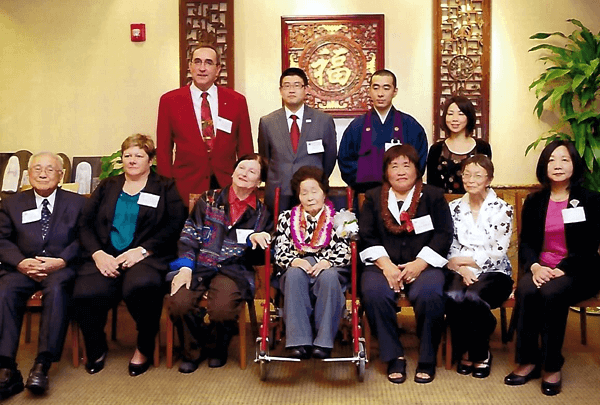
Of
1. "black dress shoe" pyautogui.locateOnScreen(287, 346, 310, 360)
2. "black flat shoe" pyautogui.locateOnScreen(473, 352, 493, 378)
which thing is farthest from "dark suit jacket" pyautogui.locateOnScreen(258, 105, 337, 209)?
"black flat shoe" pyautogui.locateOnScreen(473, 352, 493, 378)

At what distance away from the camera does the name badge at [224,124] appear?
392cm

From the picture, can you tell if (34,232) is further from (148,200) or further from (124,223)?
(148,200)

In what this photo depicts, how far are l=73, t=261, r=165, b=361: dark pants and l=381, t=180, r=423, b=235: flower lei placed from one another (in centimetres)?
126

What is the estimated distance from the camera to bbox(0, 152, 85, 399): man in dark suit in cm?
304

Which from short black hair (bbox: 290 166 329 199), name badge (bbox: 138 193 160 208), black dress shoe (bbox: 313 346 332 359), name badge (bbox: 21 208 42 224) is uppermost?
short black hair (bbox: 290 166 329 199)

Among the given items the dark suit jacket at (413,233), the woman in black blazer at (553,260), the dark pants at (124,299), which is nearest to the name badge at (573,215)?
the woman in black blazer at (553,260)

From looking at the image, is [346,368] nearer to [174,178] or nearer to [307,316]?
[307,316]

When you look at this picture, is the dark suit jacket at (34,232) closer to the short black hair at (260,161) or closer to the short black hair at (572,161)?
the short black hair at (260,161)

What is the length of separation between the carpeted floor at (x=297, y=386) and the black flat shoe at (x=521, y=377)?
3 cm

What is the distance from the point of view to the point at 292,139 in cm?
384

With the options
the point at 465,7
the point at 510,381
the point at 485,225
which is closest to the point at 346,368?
the point at 510,381

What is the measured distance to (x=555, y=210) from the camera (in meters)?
3.29

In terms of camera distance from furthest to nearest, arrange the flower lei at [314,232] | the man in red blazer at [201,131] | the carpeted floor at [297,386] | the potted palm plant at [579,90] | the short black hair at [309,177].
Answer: the potted palm plant at [579,90] → the man in red blazer at [201,131] → the short black hair at [309,177] → the flower lei at [314,232] → the carpeted floor at [297,386]

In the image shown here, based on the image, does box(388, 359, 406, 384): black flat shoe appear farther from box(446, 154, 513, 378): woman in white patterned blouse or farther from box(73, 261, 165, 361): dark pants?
box(73, 261, 165, 361): dark pants
